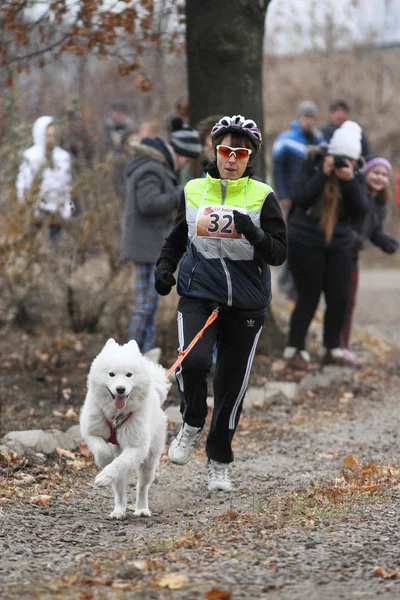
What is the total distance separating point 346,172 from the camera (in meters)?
9.62

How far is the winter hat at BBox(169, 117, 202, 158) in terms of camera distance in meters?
9.28

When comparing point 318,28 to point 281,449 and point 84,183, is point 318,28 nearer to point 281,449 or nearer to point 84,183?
point 84,183

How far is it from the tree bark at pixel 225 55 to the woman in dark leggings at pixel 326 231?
0.67 metres

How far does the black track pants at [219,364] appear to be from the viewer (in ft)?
20.2

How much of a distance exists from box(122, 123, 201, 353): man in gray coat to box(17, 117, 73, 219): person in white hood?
4.82ft

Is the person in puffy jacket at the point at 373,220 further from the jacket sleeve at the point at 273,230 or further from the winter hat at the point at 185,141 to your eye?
the jacket sleeve at the point at 273,230

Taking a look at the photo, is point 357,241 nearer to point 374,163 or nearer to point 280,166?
point 374,163

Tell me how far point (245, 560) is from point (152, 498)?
185 cm

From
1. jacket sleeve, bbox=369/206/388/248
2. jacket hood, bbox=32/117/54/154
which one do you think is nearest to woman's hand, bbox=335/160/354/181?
jacket sleeve, bbox=369/206/388/248

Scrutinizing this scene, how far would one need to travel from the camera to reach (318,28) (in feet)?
73.8

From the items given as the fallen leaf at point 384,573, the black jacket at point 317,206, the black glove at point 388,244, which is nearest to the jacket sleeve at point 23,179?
the black jacket at point 317,206

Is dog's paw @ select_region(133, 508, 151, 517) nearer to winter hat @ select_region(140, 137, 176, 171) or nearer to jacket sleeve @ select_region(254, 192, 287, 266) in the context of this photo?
jacket sleeve @ select_region(254, 192, 287, 266)

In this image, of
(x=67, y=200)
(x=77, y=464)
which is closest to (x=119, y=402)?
(x=77, y=464)

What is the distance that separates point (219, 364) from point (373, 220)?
16.7 ft
